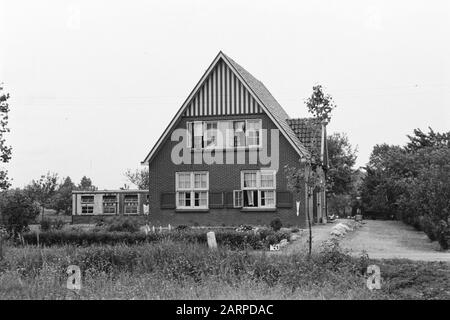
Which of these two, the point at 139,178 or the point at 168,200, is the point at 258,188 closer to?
the point at 168,200

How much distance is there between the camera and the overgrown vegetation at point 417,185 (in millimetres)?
22359

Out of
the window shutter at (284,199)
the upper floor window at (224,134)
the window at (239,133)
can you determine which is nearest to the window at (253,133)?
the upper floor window at (224,134)

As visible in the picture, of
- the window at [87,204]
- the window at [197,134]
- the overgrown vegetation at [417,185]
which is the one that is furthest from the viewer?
the window at [87,204]

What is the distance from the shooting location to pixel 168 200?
3447 cm

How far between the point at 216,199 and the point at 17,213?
11538 millimetres

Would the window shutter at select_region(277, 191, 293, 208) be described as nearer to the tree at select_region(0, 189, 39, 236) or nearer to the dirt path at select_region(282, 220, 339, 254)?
the dirt path at select_region(282, 220, 339, 254)

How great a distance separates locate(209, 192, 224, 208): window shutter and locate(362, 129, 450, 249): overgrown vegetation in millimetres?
10005

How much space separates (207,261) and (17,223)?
48.5ft

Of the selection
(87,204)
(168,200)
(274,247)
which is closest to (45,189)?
(87,204)

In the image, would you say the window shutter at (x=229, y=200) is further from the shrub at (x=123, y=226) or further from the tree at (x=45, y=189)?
the tree at (x=45, y=189)

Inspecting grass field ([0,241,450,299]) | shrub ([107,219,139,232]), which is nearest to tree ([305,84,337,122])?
grass field ([0,241,450,299])
